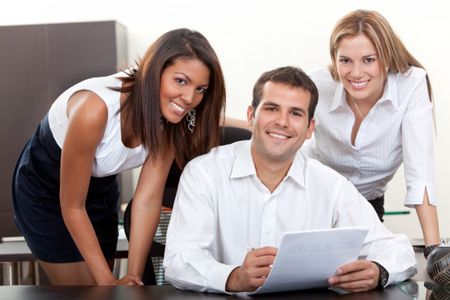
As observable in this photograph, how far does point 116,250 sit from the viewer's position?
9.84 ft

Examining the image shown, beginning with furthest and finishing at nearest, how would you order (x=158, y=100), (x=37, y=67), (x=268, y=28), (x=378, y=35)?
(x=268, y=28) < (x=37, y=67) < (x=378, y=35) < (x=158, y=100)

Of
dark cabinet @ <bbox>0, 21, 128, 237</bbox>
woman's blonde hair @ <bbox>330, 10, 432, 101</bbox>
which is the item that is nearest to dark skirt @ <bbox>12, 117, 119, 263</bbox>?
woman's blonde hair @ <bbox>330, 10, 432, 101</bbox>

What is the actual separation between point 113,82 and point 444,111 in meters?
3.58

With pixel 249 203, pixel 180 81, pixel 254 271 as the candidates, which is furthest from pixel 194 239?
pixel 180 81

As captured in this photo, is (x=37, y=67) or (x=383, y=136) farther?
(x=37, y=67)

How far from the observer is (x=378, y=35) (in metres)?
2.56

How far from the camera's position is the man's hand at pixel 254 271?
185cm

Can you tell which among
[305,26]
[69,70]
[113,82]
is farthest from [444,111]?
[113,82]

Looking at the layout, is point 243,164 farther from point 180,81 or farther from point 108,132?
point 108,132

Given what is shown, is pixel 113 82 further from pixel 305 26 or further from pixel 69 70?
pixel 305 26

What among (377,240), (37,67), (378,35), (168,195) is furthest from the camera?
(37,67)

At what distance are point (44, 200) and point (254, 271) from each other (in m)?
1.04

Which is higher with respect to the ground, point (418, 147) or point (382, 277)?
point (418, 147)

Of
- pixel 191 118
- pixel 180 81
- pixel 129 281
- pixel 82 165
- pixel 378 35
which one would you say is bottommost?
pixel 129 281
